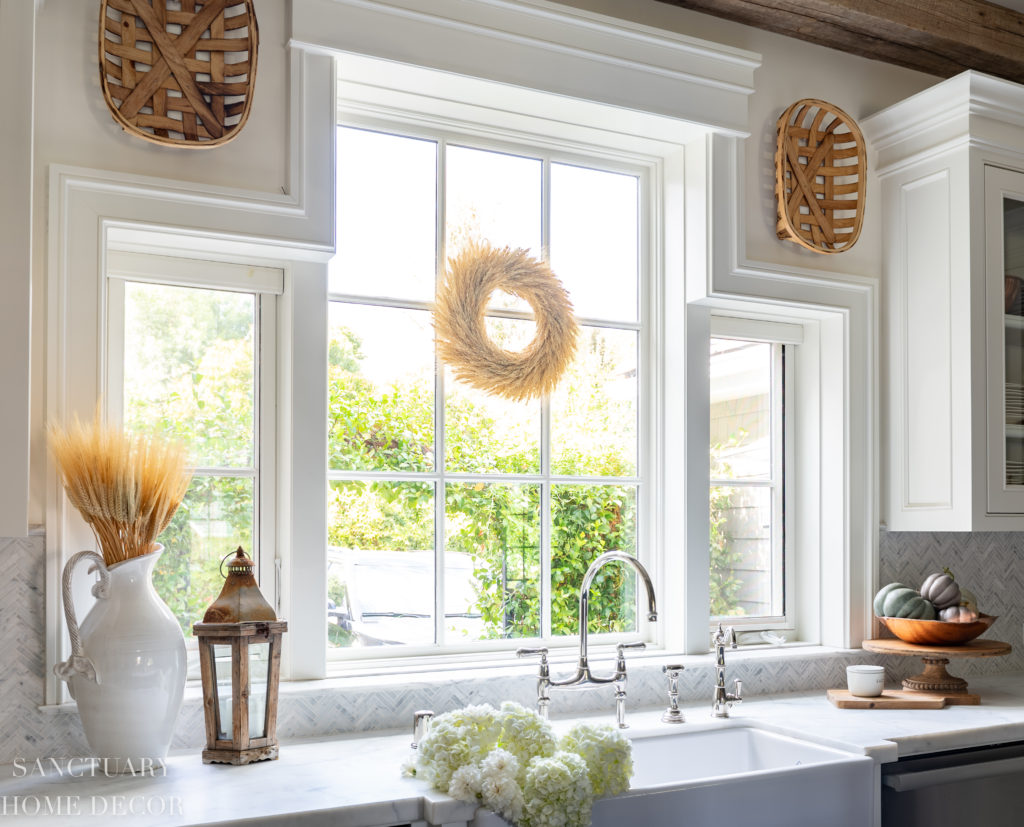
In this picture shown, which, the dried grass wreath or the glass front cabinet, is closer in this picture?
the dried grass wreath

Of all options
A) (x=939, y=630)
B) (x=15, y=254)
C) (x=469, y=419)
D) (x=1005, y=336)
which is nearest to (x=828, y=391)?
(x=1005, y=336)

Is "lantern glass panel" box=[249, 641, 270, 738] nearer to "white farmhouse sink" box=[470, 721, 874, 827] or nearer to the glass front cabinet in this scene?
"white farmhouse sink" box=[470, 721, 874, 827]

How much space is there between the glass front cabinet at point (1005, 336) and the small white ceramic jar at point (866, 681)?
0.52 metres

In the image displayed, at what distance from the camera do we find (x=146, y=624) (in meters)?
1.80

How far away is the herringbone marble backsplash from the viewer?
6.18 feet

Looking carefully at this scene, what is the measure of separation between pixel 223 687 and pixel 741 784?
3.09ft

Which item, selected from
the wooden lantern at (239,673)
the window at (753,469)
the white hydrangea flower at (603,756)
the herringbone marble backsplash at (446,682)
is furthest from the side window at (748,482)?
the wooden lantern at (239,673)

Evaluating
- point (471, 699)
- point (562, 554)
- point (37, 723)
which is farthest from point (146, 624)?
point (562, 554)

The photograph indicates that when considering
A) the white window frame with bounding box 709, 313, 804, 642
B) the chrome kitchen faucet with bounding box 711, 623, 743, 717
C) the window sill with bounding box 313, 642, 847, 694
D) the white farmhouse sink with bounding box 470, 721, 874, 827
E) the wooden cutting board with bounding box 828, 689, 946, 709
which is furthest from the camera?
the white window frame with bounding box 709, 313, 804, 642

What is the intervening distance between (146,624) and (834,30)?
2270mm

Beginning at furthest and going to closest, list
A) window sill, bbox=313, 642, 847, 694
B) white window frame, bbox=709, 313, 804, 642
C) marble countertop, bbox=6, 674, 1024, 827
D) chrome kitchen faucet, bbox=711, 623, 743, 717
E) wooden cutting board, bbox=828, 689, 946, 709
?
white window frame, bbox=709, 313, 804, 642 < wooden cutting board, bbox=828, 689, 946, 709 < chrome kitchen faucet, bbox=711, 623, 743, 717 < window sill, bbox=313, 642, 847, 694 < marble countertop, bbox=6, 674, 1024, 827

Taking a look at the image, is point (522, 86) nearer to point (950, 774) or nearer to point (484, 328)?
point (484, 328)

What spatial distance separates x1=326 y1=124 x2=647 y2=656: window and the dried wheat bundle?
0.54 m

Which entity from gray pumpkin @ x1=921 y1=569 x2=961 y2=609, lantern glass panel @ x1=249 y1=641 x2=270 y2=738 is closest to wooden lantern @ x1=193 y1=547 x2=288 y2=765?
lantern glass panel @ x1=249 y1=641 x2=270 y2=738
